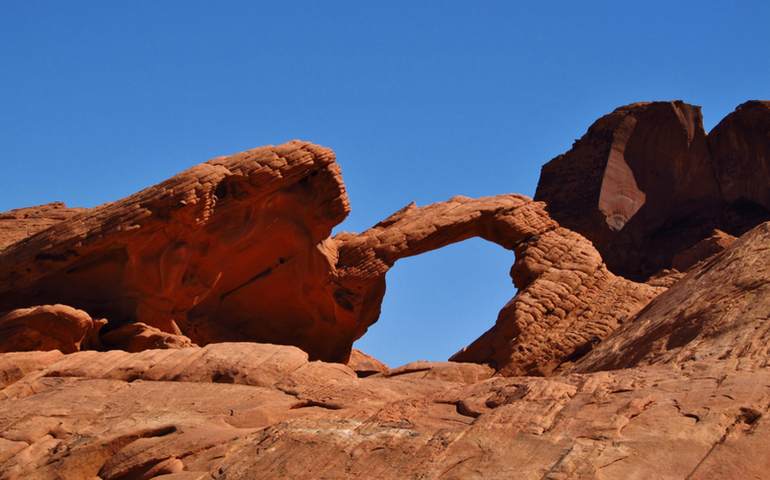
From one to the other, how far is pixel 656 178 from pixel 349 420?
18629 mm

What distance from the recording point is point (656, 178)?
1225 inches

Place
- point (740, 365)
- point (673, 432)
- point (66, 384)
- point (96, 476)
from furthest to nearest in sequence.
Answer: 1. point (66, 384)
2. point (96, 476)
3. point (740, 365)
4. point (673, 432)

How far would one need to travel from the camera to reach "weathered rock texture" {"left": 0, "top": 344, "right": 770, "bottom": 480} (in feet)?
38.2

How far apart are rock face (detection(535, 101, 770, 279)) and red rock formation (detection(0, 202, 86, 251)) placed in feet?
37.9

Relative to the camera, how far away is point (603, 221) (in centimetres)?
2992

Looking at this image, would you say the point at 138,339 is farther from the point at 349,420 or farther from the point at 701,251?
the point at 701,251

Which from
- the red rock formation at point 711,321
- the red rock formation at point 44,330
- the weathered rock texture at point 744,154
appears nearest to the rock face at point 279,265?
the red rock formation at point 44,330

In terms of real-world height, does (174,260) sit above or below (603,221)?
below

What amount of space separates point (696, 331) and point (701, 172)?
54.4 feet

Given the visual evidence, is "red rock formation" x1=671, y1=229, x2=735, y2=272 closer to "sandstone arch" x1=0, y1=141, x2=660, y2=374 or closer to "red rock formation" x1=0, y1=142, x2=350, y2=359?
"sandstone arch" x1=0, y1=141, x2=660, y2=374

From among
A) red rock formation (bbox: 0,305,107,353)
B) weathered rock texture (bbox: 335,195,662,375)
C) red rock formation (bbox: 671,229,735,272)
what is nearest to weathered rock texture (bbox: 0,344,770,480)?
red rock formation (bbox: 0,305,107,353)

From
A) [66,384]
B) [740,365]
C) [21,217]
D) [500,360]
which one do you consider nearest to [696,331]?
[740,365]

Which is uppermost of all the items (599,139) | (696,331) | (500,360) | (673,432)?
(599,139)

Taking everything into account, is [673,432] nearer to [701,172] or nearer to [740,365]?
[740,365]
